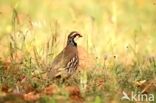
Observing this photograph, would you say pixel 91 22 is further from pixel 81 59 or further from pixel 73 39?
pixel 73 39

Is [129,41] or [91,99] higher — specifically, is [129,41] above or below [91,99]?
above

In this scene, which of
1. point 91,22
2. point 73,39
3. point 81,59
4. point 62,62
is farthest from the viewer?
point 91,22

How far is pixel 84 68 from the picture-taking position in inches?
403

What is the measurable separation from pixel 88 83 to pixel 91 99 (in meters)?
0.61

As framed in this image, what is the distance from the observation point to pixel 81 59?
36.0ft

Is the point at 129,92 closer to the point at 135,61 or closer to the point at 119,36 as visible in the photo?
the point at 135,61

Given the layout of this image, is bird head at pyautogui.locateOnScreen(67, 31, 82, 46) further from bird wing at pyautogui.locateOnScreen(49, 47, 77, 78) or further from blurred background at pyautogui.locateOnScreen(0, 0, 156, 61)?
blurred background at pyautogui.locateOnScreen(0, 0, 156, 61)

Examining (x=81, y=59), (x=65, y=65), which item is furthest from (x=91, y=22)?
(x=65, y=65)

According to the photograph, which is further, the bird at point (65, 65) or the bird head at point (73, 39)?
the bird head at point (73, 39)

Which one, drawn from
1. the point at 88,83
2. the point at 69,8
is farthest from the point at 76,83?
the point at 69,8

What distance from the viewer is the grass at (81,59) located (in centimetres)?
846

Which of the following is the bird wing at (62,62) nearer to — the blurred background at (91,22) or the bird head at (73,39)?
the bird head at (73,39)

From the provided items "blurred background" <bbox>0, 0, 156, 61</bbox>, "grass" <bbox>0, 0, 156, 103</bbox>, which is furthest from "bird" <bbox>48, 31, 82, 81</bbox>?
"blurred background" <bbox>0, 0, 156, 61</bbox>

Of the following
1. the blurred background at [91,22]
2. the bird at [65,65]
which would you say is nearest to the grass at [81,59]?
the blurred background at [91,22]
